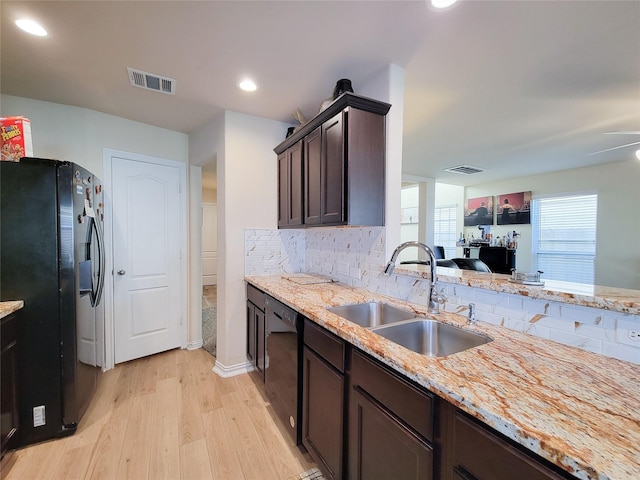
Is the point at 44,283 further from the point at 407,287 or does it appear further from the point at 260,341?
the point at 407,287

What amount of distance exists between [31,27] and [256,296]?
216cm

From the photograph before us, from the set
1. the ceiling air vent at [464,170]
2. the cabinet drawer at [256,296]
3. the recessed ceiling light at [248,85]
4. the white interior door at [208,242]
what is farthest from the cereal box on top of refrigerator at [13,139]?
the ceiling air vent at [464,170]

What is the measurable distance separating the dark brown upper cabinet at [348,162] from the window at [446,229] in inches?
230

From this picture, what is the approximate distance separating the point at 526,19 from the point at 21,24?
281 cm

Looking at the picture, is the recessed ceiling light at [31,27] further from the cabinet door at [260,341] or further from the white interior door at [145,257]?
the cabinet door at [260,341]

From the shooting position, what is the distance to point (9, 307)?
1.53 metres

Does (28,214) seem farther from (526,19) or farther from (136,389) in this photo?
(526,19)

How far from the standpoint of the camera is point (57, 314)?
1.71 m

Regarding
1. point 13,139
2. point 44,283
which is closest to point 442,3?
point 13,139

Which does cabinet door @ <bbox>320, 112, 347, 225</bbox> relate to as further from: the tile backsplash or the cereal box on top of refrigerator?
the cereal box on top of refrigerator

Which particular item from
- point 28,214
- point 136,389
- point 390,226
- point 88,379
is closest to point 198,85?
point 28,214

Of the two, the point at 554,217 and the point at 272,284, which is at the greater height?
the point at 554,217

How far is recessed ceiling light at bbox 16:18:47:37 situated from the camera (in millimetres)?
1482

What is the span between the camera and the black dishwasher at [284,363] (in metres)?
1.63
